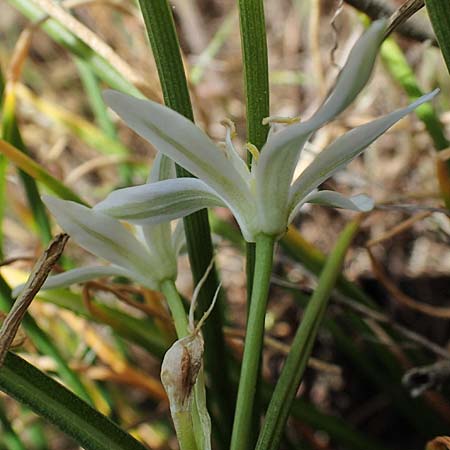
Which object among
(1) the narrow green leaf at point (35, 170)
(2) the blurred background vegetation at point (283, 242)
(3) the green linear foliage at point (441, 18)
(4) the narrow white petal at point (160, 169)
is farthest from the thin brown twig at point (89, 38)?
(3) the green linear foliage at point (441, 18)

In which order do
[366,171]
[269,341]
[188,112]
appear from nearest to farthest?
[188,112], [269,341], [366,171]

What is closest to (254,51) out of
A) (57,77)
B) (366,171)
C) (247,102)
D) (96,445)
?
(247,102)

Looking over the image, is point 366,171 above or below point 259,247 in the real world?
above

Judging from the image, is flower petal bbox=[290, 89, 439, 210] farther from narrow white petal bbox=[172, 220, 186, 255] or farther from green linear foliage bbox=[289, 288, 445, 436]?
green linear foliage bbox=[289, 288, 445, 436]

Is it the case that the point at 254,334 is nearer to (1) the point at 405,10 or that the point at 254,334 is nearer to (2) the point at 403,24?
(1) the point at 405,10

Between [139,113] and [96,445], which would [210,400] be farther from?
[139,113]

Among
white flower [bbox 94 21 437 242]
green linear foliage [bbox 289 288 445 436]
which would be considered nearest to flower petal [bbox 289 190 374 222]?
white flower [bbox 94 21 437 242]

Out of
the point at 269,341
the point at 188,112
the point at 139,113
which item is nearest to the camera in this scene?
the point at 139,113

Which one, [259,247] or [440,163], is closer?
[259,247]
